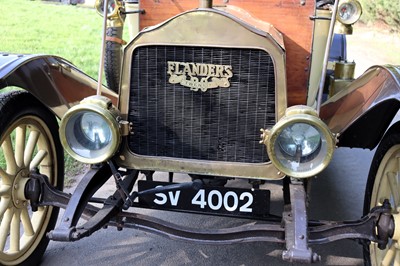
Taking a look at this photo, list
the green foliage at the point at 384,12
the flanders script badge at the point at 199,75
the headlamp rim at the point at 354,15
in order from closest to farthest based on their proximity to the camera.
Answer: the flanders script badge at the point at 199,75
the headlamp rim at the point at 354,15
the green foliage at the point at 384,12

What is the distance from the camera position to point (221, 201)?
2.41m

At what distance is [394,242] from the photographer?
247 cm

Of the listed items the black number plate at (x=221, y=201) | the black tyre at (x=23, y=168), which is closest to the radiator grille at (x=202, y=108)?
the black number plate at (x=221, y=201)

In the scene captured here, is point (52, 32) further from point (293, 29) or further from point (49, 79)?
point (293, 29)

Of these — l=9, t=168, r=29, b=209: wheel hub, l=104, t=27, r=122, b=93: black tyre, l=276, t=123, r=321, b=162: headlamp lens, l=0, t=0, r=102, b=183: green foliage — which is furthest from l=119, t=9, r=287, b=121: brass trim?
l=0, t=0, r=102, b=183: green foliage

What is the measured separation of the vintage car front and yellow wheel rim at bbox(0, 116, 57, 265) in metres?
0.01

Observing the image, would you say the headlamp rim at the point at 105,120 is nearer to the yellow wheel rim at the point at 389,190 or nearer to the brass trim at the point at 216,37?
the brass trim at the point at 216,37

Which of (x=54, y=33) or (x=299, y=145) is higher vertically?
(x=299, y=145)

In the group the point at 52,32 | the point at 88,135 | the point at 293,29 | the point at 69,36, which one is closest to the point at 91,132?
the point at 88,135

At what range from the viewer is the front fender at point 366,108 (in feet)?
8.05

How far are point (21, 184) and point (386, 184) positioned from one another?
2.13 meters

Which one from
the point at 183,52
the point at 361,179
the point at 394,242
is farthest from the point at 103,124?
the point at 361,179

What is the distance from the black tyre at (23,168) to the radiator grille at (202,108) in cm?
67

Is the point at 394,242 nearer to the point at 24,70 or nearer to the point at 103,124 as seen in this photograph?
the point at 103,124
